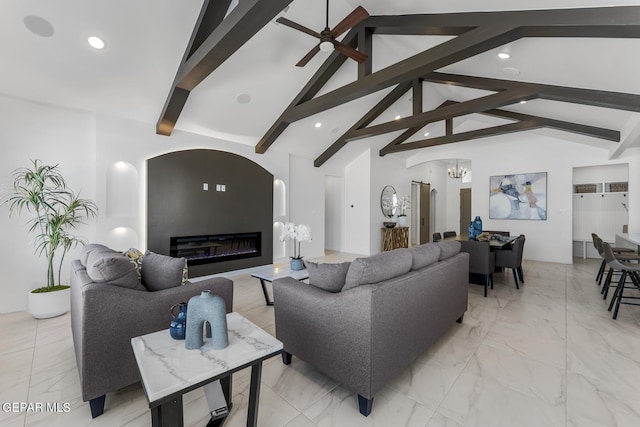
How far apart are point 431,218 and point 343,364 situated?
9.25 m

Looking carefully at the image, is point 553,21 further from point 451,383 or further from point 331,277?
point 451,383

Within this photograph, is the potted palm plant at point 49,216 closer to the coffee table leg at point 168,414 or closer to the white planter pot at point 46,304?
the white planter pot at point 46,304

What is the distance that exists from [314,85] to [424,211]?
21.4 ft

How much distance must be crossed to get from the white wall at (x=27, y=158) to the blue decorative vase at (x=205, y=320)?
12.0 ft

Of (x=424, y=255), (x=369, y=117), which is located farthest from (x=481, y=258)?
(x=369, y=117)

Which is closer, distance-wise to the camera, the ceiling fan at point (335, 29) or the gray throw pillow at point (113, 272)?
the gray throw pillow at point (113, 272)

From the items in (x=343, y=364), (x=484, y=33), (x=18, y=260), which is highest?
(x=484, y=33)

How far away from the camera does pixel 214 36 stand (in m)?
2.70

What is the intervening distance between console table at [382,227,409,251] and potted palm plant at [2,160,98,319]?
6.40m

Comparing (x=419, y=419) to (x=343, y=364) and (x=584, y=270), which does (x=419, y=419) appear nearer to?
(x=343, y=364)

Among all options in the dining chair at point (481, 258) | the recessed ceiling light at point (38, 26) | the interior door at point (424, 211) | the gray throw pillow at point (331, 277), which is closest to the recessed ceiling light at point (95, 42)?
the recessed ceiling light at point (38, 26)

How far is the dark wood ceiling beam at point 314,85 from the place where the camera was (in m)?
4.19

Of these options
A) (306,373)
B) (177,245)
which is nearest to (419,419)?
(306,373)

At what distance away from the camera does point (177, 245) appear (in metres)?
4.59
